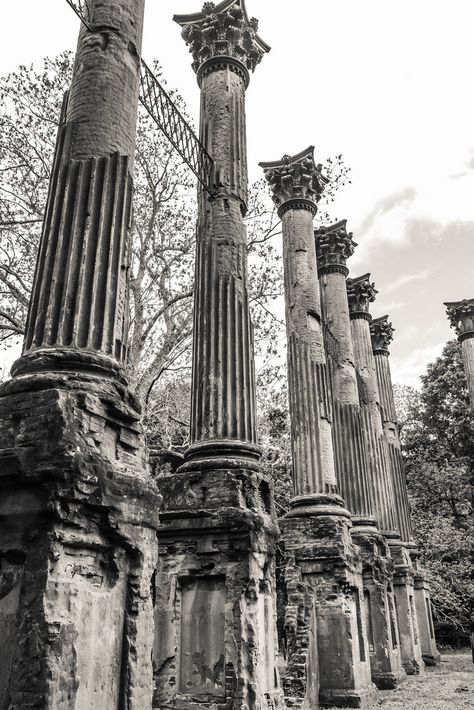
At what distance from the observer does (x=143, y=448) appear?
4.79 metres

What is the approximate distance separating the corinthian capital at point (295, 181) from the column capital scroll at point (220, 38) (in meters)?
4.11

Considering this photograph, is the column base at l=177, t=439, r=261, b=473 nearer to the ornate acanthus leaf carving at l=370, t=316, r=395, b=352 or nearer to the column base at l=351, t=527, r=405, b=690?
the column base at l=351, t=527, r=405, b=690

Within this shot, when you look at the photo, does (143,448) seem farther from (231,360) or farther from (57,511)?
(231,360)

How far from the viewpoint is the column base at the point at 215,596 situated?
6188mm

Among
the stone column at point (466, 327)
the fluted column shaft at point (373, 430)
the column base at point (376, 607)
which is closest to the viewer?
the column base at point (376, 607)

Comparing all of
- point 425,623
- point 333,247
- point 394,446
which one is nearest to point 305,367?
point 333,247

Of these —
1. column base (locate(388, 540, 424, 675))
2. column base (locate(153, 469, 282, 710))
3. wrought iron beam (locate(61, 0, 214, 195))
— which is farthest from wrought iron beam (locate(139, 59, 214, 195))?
column base (locate(388, 540, 424, 675))

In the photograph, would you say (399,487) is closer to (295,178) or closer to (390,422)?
(390,422)

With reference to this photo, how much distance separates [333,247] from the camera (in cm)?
1727

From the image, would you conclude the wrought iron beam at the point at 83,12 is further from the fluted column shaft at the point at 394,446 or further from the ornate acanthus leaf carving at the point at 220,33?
the fluted column shaft at the point at 394,446

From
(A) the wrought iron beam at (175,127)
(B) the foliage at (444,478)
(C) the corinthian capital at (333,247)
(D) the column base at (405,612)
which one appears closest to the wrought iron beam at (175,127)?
(A) the wrought iron beam at (175,127)

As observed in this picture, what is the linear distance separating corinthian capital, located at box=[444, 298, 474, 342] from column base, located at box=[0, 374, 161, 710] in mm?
25677

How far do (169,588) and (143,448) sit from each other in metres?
2.56

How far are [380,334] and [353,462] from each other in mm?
8967
